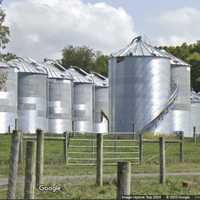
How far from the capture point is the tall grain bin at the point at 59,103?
74375mm

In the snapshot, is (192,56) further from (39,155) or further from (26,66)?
(39,155)

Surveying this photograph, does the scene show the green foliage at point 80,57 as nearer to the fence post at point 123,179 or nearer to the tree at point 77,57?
the tree at point 77,57

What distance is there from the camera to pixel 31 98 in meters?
69.4

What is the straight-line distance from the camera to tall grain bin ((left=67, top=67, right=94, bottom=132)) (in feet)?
261

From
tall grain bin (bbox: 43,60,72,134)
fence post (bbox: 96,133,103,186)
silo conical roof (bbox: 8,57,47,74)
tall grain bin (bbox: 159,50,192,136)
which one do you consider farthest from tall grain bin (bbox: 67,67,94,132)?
fence post (bbox: 96,133,103,186)

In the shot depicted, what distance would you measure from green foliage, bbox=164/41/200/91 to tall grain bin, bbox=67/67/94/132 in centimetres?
2830

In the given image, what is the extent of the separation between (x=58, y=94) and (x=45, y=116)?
4.88 m

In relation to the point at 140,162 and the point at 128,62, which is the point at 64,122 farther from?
the point at 140,162

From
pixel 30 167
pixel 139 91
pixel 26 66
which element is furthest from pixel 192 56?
pixel 30 167

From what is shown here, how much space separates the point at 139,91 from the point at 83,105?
70.7ft

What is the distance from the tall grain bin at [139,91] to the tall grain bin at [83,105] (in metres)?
17.9

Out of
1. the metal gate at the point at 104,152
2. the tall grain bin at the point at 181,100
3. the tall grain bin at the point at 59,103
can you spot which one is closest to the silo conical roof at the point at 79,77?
the tall grain bin at the point at 59,103

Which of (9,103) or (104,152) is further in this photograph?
(9,103)

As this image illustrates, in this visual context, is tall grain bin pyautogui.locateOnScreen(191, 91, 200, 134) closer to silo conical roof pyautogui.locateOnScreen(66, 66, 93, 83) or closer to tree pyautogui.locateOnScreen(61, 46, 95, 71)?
silo conical roof pyautogui.locateOnScreen(66, 66, 93, 83)
